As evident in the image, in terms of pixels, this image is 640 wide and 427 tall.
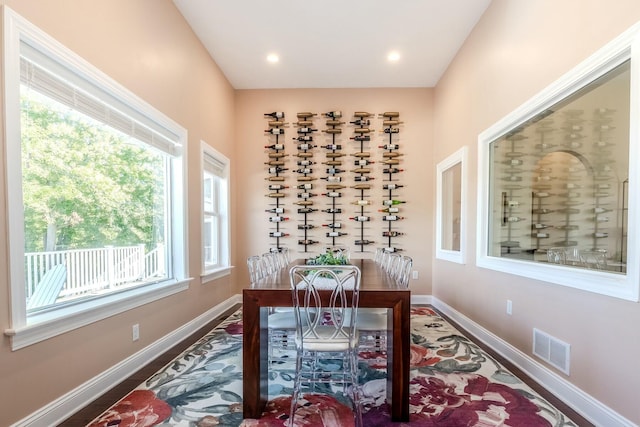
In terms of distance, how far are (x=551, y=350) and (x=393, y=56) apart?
3458 millimetres

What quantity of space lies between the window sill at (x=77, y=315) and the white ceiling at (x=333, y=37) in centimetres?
270

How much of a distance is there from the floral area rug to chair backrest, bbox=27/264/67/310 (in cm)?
74

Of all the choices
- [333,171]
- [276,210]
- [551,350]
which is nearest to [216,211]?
[276,210]

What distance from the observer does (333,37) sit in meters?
3.46

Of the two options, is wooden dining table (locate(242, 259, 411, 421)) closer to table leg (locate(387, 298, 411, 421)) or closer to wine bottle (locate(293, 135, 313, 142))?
table leg (locate(387, 298, 411, 421))

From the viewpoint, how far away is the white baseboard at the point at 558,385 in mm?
1683

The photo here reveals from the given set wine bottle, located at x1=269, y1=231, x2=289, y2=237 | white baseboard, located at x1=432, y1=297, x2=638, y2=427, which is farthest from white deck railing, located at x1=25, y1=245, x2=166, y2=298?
white baseboard, located at x1=432, y1=297, x2=638, y2=427

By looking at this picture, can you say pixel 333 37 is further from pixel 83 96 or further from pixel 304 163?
pixel 83 96

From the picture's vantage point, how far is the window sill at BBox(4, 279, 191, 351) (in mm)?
1527

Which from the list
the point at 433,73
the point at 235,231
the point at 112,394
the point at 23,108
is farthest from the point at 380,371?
the point at 433,73

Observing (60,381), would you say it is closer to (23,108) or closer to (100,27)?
(23,108)

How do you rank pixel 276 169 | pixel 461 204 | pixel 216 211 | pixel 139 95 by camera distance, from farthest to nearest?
pixel 276 169, pixel 216 211, pixel 461 204, pixel 139 95

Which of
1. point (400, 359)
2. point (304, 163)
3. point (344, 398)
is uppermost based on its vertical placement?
point (304, 163)

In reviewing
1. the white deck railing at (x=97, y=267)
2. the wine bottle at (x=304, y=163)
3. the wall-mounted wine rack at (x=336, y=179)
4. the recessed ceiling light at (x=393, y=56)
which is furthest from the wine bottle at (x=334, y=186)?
the white deck railing at (x=97, y=267)
